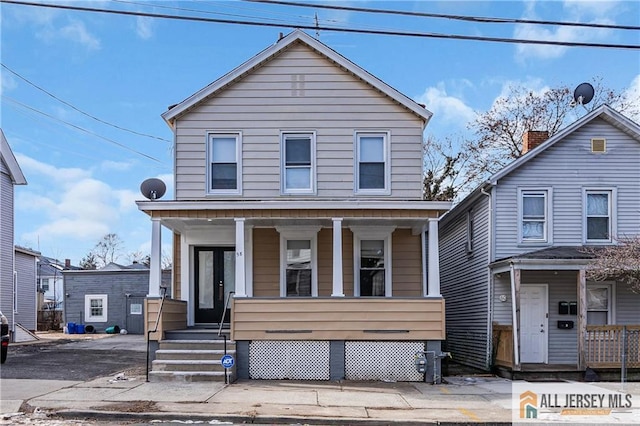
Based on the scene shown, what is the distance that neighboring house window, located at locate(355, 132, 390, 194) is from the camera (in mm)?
14406

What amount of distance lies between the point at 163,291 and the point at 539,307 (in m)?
9.25

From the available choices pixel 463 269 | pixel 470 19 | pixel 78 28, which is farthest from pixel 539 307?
pixel 78 28

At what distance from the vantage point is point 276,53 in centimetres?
1445

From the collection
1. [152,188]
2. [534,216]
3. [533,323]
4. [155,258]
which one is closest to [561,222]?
[534,216]

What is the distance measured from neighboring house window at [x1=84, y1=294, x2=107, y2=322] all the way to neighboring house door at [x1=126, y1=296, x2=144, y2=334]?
138 centimetres

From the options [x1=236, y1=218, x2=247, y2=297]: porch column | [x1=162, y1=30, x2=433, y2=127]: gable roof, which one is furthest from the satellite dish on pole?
[x1=236, y1=218, x2=247, y2=297]: porch column

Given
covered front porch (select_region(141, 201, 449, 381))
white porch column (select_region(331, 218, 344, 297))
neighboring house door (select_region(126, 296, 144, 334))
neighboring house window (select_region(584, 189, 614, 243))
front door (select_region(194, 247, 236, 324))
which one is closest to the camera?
covered front porch (select_region(141, 201, 449, 381))

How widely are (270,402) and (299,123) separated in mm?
6915

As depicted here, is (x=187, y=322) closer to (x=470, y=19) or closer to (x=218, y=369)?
(x=218, y=369)

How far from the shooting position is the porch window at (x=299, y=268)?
14586mm

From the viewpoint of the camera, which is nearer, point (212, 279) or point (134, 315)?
point (212, 279)

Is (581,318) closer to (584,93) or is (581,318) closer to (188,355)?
(584,93)

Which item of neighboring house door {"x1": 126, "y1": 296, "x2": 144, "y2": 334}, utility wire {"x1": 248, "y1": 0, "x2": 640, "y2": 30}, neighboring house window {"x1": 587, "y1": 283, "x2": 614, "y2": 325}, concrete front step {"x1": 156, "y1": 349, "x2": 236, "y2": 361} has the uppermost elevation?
utility wire {"x1": 248, "y1": 0, "x2": 640, "y2": 30}

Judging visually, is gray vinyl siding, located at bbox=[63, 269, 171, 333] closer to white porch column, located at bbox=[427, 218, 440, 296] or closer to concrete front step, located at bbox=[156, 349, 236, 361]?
concrete front step, located at bbox=[156, 349, 236, 361]
